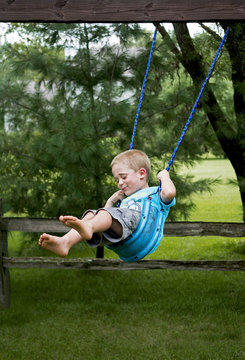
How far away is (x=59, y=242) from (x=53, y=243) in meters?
0.04

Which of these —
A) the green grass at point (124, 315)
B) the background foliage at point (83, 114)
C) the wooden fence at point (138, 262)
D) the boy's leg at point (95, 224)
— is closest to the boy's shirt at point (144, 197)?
the boy's leg at point (95, 224)

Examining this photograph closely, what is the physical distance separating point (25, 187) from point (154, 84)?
208 centimetres

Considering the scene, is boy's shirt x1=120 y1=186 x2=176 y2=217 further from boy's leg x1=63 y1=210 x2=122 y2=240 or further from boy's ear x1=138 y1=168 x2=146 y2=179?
boy's leg x1=63 y1=210 x2=122 y2=240

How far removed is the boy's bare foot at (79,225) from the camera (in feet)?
6.46

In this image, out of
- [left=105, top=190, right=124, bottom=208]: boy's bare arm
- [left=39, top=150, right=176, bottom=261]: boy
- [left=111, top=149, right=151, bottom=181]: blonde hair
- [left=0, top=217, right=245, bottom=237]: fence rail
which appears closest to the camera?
[left=39, top=150, right=176, bottom=261]: boy

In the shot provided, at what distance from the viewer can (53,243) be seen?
214cm

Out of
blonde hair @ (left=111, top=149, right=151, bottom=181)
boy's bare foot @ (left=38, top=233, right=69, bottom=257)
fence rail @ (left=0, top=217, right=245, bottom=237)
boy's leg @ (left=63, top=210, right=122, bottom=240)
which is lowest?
fence rail @ (left=0, top=217, right=245, bottom=237)

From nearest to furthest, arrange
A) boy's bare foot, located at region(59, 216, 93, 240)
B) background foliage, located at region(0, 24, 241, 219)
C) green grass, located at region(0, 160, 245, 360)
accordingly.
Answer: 1. boy's bare foot, located at region(59, 216, 93, 240)
2. green grass, located at region(0, 160, 245, 360)
3. background foliage, located at region(0, 24, 241, 219)

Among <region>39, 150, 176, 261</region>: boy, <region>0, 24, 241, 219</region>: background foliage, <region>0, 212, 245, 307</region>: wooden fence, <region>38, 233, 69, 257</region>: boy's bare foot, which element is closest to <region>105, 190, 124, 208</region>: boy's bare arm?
<region>39, 150, 176, 261</region>: boy

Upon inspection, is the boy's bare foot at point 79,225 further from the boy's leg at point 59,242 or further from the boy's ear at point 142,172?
the boy's ear at point 142,172

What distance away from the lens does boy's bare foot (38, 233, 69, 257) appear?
2084mm

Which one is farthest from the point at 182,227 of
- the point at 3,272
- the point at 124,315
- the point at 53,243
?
the point at 53,243

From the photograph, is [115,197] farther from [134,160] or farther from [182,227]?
[182,227]

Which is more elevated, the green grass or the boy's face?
the boy's face
